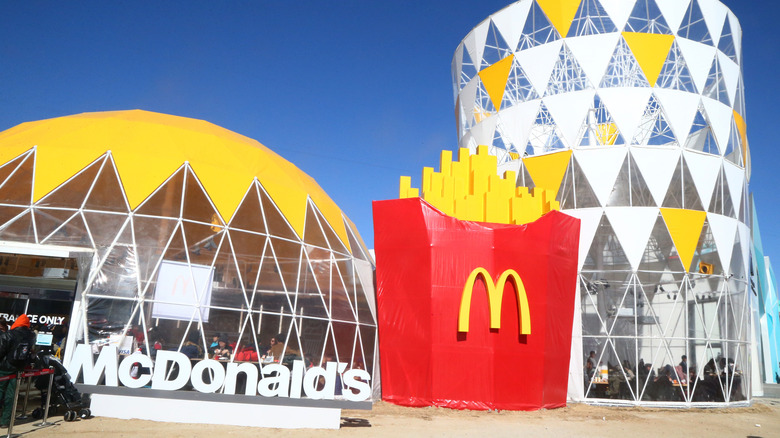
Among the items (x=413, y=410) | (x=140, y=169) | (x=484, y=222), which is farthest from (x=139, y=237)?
(x=484, y=222)

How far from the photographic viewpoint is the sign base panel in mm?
11680

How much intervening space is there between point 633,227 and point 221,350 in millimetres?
14207

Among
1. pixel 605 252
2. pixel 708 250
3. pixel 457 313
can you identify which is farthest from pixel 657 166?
pixel 457 313

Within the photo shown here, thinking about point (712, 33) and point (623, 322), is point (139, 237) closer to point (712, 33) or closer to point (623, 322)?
point (623, 322)

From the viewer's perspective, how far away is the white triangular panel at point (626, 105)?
20.7 meters

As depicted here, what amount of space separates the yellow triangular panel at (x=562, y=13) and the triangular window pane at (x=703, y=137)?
5.89 metres

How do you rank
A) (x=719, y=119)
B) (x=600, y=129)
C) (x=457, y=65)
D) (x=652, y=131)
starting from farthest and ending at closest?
(x=457, y=65) → (x=600, y=129) → (x=652, y=131) → (x=719, y=119)

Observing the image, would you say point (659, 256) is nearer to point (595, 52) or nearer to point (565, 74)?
point (565, 74)

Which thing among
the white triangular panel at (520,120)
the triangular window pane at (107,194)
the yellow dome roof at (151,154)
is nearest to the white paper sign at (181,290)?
the yellow dome roof at (151,154)

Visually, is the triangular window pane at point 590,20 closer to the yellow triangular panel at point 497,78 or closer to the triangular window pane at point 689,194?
the yellow triangular panel at point 497,78

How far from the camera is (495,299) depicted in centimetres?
1639

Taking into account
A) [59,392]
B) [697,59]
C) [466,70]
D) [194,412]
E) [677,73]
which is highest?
[466,70]

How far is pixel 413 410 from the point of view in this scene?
15.5 metres

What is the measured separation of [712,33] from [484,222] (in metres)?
13.4
